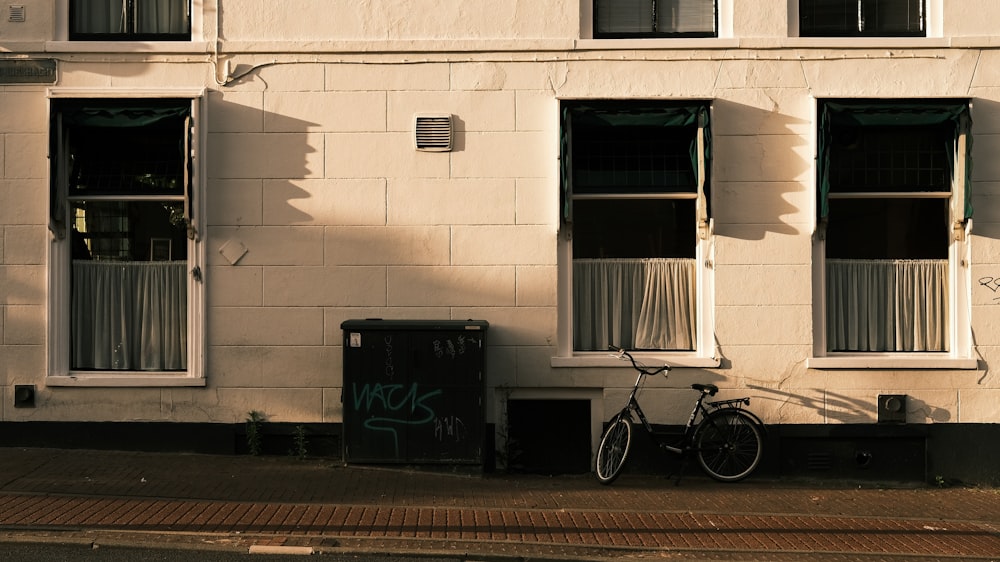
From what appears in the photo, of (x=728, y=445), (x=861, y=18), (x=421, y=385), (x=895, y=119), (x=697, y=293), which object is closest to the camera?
(x=421, y=385)

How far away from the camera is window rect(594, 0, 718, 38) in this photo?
10.7 metres

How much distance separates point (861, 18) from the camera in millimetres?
10617

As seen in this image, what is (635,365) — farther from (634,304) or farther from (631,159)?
(631,159)

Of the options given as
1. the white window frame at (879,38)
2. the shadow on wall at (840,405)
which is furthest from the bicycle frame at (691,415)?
the white window frame at (879,38)

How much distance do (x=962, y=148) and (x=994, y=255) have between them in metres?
1.14

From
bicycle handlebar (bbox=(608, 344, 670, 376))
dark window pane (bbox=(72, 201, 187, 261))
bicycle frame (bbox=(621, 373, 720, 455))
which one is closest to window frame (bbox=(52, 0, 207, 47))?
dark window pane (bbox=(72, 201, 187, 261))

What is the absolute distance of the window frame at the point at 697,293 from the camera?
1027 centimetres

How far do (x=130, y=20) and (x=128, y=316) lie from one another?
3088 millimetres

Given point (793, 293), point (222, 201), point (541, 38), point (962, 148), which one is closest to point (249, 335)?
point (222, 201)

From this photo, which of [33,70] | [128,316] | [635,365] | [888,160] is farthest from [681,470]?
[33,70]

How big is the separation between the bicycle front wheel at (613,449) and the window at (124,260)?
4189mm

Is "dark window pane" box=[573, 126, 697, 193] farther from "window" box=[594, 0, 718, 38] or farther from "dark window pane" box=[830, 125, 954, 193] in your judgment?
"dark window pane" box=[830, 125, 954, 193]

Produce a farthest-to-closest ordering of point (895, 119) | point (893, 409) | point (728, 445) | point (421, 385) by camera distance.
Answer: point (893, 409)
point (895, 119)
point (728, 445)
point (421, 385)

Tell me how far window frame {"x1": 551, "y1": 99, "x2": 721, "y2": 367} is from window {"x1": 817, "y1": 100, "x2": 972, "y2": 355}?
118 centimetres
